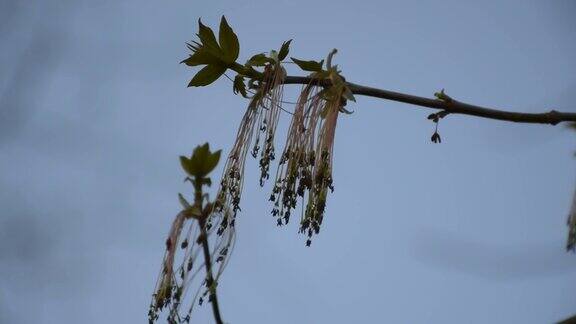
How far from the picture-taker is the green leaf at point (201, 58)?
6.93 feet

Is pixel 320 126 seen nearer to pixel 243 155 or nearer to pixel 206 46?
pixel 243 155

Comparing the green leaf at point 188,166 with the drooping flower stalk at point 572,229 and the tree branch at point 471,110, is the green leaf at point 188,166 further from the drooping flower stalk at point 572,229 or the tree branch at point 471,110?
the drooping flower stalk at point 572,229

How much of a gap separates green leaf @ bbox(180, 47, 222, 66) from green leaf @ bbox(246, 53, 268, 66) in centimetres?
9

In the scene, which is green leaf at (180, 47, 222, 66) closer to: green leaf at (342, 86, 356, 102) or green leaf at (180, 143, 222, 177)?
green leaf at (342, 86, 356, 102)

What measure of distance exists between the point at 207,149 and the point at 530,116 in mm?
888

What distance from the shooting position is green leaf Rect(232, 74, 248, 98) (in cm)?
213

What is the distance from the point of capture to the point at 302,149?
2.10 metres

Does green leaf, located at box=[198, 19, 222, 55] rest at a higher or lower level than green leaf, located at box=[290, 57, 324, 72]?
higher

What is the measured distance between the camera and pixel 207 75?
2.17 m

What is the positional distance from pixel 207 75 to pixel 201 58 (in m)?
0.06

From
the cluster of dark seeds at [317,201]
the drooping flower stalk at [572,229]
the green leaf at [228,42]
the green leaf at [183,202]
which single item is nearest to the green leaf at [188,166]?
the green leaf at [183,202]

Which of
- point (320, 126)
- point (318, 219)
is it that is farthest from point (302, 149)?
point (318, 219)

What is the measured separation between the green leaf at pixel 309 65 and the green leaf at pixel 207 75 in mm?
224

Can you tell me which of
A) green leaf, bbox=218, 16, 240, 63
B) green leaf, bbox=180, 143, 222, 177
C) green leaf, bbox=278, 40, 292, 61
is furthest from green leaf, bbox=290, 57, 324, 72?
green leaf, bbox=180, 143, 222, 177
